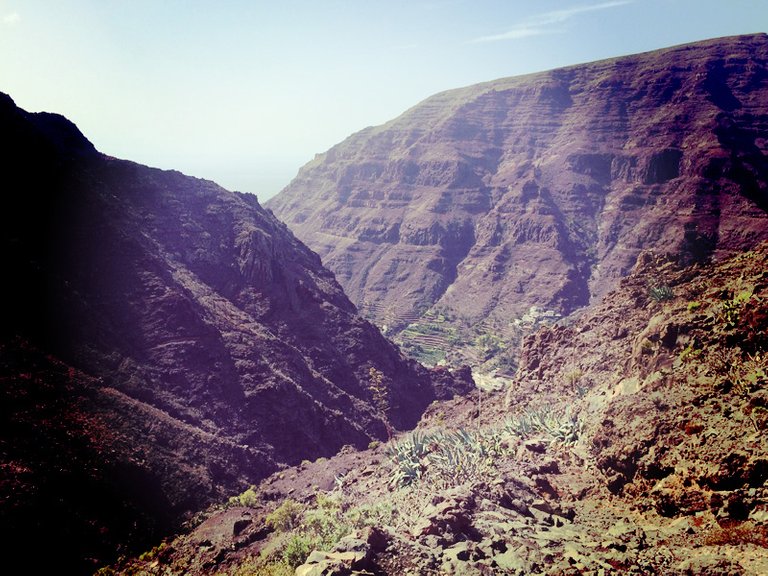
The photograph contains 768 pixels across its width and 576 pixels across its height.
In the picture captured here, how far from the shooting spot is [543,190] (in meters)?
129

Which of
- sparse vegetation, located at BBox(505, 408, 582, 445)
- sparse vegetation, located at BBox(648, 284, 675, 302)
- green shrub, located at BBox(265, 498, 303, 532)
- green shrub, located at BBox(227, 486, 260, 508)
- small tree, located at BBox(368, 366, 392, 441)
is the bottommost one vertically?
small tree, located at BBox(368, 366, 392, 441)

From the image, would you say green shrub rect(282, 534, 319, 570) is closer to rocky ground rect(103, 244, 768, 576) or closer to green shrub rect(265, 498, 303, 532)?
rocky ground rect(103, 244, 768, 576)

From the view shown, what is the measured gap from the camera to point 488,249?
393ft

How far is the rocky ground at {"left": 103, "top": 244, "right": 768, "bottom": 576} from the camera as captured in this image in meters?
9.37

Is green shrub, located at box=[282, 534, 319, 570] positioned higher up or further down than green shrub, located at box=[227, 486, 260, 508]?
higher up

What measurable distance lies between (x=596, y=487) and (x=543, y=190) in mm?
126865

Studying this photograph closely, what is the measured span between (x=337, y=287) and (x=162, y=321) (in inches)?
1053

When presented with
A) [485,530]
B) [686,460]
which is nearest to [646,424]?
[686,460]

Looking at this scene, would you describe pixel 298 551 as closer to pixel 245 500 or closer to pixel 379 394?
pixel 245 500

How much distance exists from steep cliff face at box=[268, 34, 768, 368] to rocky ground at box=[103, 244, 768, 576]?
71.5 meters

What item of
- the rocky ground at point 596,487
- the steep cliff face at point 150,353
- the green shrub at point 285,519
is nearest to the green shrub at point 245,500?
the rocky ground at point 596,487

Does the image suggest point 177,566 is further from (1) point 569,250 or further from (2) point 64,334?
(1) point 569,250

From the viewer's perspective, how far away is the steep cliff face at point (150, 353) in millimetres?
19375

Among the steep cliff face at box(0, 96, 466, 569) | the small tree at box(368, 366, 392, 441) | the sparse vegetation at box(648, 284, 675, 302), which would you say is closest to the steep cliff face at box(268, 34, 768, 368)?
the small tree at box(368, 366, 392, 441)
